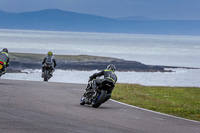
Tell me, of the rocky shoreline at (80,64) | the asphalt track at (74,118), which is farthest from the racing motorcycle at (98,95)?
the rocky shoreline at (80,64)

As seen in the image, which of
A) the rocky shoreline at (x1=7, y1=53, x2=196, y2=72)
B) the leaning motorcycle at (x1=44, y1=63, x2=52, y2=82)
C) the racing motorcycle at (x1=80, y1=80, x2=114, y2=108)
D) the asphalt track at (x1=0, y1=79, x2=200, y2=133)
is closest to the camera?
the asphalt track at (x1=0, y1=79, x2=200, y2=133)

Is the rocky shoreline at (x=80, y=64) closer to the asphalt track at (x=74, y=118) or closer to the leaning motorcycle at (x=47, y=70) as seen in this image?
the leaning motorcycle at (x=47, y=70)

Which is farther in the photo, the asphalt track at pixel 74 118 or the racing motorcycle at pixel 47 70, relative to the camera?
the racing motorcycle at pixel 47 70

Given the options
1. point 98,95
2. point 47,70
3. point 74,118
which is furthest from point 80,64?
point 74,118

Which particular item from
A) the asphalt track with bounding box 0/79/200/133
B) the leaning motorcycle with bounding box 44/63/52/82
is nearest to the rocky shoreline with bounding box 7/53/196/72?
the leaning motorcycle with bounding box 44/63/52/82

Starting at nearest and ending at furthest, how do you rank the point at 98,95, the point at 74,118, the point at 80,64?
the point at 74,118
the point at 98,95
the point at 80,64

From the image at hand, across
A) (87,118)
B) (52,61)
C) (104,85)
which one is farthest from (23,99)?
(52,61)

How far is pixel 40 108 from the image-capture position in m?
14.9

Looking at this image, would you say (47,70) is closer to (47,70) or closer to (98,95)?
(47,70)

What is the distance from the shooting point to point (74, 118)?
13.3 metres

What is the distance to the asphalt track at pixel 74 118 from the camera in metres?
11.4

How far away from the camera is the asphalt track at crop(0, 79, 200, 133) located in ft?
37.4

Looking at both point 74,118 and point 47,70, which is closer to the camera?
point 74,118

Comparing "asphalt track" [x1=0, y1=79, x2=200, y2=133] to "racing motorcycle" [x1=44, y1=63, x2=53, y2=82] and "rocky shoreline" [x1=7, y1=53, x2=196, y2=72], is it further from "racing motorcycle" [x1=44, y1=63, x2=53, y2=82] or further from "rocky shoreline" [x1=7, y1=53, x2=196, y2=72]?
"rocky shoreline" [x1=7, y1=53, x2=196, y2=72]
